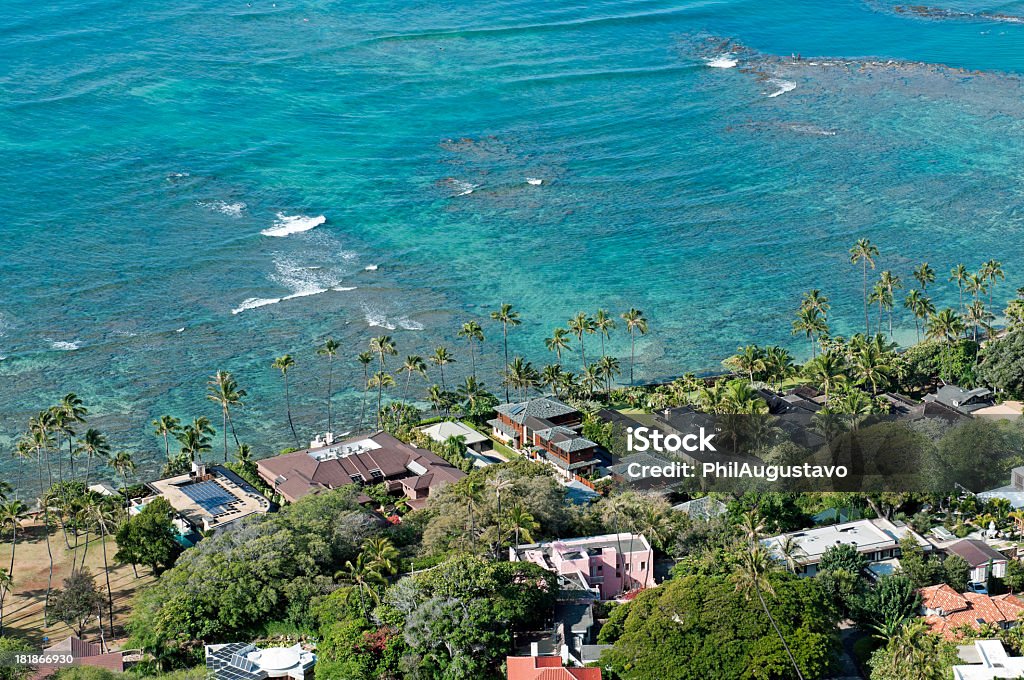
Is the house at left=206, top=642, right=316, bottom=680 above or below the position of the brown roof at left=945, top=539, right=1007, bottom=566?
above

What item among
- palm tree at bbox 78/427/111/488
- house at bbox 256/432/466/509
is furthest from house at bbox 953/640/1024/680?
palm tree at bbox 78/427/111/488

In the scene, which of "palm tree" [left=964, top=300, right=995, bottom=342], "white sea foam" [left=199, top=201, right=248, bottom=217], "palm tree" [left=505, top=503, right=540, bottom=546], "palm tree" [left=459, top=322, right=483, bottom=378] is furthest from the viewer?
"white sea foam" [left=199, top=201, right=248, bottom=217]

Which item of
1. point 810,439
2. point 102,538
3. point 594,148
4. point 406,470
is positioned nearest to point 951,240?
point 594,148

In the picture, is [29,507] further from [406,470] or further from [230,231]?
[230,231]

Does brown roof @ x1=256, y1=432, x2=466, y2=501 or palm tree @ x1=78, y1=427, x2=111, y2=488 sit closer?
palm tree @ x1=78, y1=427, x2=111, y2=488

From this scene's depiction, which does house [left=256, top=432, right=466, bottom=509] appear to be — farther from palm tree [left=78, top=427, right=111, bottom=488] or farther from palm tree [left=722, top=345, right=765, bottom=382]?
palm tree [left=722, top=345, right=765, bottom=382]

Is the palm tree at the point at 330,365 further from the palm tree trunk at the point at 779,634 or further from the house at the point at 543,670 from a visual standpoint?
the palm tree trunk at the point at 779,634

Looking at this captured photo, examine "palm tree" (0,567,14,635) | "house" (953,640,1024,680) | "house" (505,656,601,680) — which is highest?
"house" (505,656,601,680)

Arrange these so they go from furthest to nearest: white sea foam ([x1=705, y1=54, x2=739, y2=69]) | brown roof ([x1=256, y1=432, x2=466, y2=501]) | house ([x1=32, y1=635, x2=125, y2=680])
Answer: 1. white sea foam ([x1=705, y1=54, x2=739, y2=69])
2. brown roof ([x1=256, y1=432, x2=466, y2=501])
3. house ([x1=32, y1=635, x2=125, y2=680])
